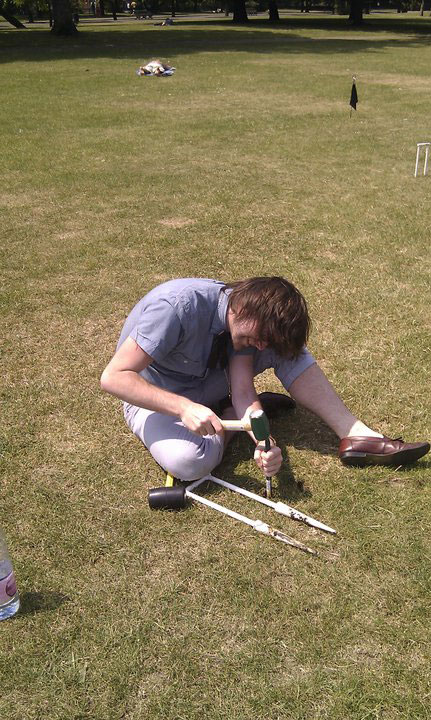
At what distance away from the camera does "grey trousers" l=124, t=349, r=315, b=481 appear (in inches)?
139

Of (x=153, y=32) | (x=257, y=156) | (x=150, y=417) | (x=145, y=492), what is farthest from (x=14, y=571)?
(x=153, y=32)

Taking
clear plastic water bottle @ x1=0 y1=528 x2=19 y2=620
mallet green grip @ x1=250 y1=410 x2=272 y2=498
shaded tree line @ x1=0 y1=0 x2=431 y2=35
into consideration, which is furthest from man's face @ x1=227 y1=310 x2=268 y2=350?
shaded tree line @ x1=0 y1=0 x2=431 y2=35

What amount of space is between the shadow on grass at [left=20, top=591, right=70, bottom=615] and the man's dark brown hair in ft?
4.75

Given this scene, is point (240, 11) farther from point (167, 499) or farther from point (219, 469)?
point (167, 499)

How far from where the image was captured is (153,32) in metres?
33.4

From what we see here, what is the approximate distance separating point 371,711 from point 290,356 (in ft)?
5.11

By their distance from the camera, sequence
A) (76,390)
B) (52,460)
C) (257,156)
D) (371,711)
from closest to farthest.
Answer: (371,711), (52,460), (76,390), (257,156)

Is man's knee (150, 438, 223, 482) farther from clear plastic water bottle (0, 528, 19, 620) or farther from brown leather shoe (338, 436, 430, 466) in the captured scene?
clear plastic water bottle (0, 528, 19, 620)

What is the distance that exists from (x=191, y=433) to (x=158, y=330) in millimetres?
633

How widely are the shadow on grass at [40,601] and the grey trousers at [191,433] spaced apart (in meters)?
0.88

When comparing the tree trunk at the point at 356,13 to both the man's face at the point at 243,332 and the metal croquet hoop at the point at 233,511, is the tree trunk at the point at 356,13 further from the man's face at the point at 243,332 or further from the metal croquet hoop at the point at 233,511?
the metal croquet hoop at the point at 233,511

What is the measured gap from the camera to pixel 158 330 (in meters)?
3.29

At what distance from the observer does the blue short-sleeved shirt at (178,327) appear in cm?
331

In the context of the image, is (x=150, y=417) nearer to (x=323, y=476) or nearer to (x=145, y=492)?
(x=145, y=492)
